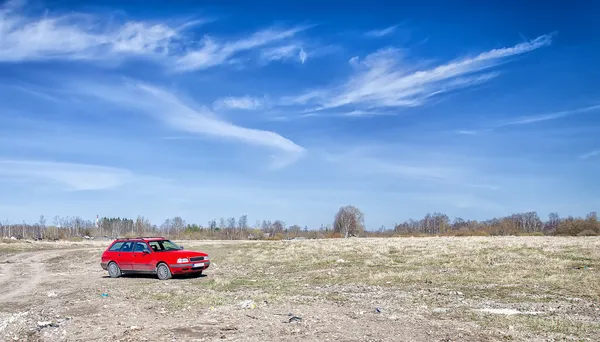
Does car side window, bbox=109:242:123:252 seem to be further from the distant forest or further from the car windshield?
the distant forest

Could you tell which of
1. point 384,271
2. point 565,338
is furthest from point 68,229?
point 565,338

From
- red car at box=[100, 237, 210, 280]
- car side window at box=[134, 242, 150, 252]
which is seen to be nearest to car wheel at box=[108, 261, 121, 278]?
red car at box=[100, 237, 210, 280]

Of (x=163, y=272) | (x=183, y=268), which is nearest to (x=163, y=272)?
(x=163, y=272)

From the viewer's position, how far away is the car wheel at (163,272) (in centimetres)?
2044

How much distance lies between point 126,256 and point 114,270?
1.05 m

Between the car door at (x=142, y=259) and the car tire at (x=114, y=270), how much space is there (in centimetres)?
93

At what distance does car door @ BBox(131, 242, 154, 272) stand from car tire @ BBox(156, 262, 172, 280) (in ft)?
1.63

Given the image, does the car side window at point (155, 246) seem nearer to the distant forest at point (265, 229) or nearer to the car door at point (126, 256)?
the car door at point (126, 256)

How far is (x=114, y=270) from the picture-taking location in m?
22.0

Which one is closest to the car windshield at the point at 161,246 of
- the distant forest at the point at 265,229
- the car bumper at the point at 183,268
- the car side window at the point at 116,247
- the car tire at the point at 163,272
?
the car tire at the point at 163,272

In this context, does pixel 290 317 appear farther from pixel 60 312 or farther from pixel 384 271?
pixel 384 271

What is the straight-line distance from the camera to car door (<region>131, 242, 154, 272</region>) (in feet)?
68.8

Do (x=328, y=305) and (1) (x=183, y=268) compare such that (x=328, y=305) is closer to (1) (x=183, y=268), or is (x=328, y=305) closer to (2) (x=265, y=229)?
(1) (x=183, y=268)

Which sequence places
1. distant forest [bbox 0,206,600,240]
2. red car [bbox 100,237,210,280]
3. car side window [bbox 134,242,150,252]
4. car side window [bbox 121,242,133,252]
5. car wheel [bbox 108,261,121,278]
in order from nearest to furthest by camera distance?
red car [bbox 100,237,210,280]
car side window [bbox 134,242,150,252]
car side window [bbox 121,242,133,252]
car wheel [bbox 108,261,121,278]
distant forest [bbox 0,206,600,240]
